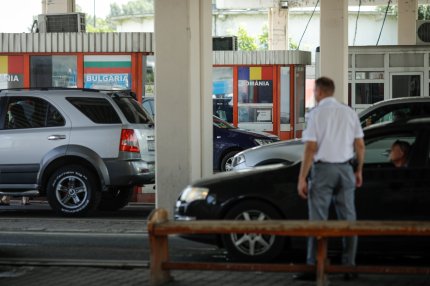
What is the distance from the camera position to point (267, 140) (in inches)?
768

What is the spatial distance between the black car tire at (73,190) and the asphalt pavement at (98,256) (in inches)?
8.2

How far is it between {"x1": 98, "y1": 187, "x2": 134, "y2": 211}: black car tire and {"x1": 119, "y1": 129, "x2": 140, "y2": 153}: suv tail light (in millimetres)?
1313

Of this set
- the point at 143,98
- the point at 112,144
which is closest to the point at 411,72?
the point at 143,98

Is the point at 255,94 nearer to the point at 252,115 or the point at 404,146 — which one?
the point at 252,115

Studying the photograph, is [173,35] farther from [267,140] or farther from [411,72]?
[411,72]

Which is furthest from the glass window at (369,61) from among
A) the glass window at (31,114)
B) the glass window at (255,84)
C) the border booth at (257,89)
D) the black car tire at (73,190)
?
the black car tire at (73,190)

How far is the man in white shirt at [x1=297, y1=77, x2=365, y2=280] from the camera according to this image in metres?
7.91

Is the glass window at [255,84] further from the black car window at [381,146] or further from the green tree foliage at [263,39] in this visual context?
the green tree foliage at [263,39]

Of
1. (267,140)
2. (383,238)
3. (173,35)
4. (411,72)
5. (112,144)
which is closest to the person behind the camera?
(383,238)

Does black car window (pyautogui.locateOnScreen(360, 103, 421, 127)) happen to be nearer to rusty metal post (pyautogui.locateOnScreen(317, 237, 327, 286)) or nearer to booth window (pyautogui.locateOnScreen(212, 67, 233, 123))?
rusty metal post (pyautogui.locateOnScreen(317, 237, 327, 286))

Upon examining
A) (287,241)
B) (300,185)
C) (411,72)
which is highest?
(411,72)

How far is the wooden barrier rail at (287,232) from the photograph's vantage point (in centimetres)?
731

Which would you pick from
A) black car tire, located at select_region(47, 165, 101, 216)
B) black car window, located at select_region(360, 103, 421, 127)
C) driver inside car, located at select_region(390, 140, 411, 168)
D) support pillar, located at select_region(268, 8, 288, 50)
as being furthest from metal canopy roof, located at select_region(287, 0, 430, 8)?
driver inside car, located at select_region(390, 140, 411, 168)

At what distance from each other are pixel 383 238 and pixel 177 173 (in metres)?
4.58
